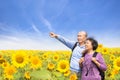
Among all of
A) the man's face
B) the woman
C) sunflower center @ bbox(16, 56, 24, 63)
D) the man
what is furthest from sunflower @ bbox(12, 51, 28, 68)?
the man's face

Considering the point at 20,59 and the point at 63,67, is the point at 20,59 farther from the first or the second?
the point at 63,67

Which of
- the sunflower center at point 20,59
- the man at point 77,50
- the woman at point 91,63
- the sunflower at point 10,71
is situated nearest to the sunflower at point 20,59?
the sunflower center at point 20,59

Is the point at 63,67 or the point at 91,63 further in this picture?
the point at 63,67

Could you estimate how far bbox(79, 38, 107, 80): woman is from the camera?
19.4 feet

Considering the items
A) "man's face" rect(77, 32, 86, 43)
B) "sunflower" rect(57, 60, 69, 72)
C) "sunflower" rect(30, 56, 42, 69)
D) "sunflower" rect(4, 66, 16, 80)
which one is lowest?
"sunflower" rect(4, 66, 16, 80)

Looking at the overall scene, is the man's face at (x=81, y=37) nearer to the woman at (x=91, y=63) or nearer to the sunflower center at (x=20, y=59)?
the woman at (x=91, y=63)

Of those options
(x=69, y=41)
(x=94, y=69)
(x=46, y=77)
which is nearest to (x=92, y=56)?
(x=94, y=69)

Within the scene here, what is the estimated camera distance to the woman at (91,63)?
5.92 meters

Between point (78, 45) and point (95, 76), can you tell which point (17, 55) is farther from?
point (78, 45)

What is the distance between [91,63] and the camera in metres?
6.04

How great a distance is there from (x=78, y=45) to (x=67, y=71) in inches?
22.4

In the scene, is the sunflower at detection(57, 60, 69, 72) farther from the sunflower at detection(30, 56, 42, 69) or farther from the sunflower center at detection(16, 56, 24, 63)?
the sunflower at detection(30, 56, 42, 69)

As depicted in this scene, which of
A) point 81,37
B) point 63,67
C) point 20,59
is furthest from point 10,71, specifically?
point 63,67

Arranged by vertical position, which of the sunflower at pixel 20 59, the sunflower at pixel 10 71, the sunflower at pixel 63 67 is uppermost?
the sunflower at pixel 63 67
